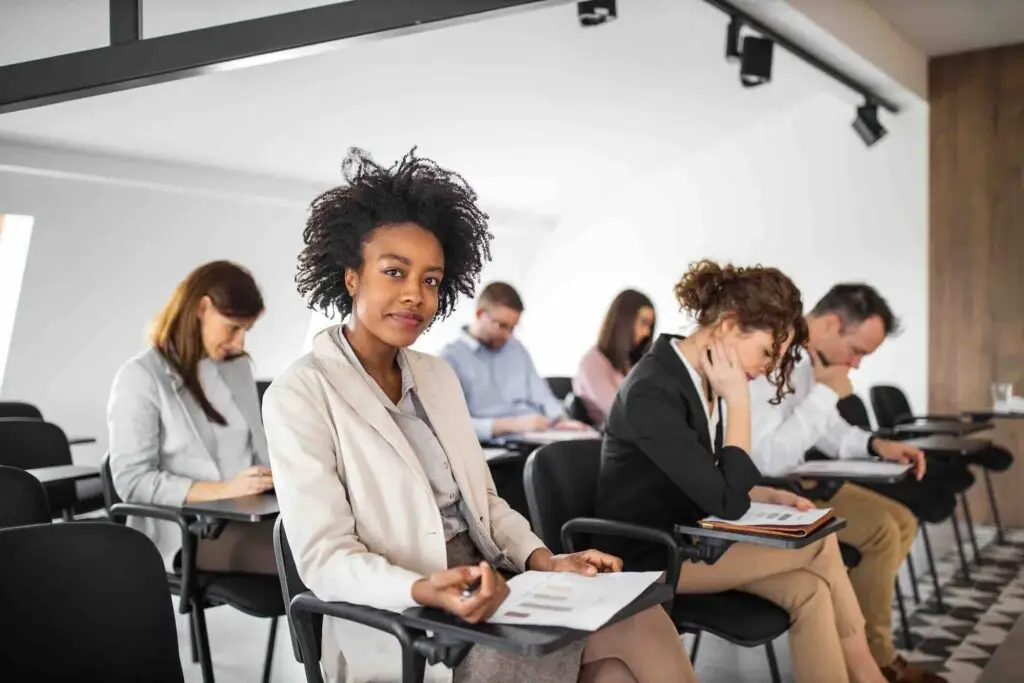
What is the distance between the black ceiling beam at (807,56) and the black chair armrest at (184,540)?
3217mm

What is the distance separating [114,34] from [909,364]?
530cm

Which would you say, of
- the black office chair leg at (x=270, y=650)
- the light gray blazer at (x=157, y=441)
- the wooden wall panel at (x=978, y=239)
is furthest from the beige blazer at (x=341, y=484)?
the wooden wall panel at (x=978, y=239)

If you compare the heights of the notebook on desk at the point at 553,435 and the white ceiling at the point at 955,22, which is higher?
the white ceiling at the point at 955,22

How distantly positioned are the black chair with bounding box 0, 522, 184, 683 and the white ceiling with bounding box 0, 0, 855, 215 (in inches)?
91.1

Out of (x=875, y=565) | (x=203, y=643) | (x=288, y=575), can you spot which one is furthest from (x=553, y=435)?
(x=288, y=575)

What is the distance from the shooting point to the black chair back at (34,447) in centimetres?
329

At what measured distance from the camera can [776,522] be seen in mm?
2240

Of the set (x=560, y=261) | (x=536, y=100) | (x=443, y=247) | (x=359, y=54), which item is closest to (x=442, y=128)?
(x=536, y=100)

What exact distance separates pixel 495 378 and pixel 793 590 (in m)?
2.64

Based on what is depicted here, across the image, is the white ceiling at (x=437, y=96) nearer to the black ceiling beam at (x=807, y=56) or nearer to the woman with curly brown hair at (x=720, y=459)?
the black ceiling beam at (x=807, y=56)

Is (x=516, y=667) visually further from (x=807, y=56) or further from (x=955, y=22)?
(x=955, y=22)

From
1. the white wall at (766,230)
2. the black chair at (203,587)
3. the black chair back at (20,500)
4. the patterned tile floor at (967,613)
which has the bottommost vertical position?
the patterned tile floor at (967,613)

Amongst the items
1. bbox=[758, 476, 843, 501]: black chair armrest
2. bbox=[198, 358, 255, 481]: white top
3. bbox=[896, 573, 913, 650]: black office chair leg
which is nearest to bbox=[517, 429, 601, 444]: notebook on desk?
bbox=[758, 476, 843, 501]: black chair armrest

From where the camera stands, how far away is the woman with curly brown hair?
94.7 inches
